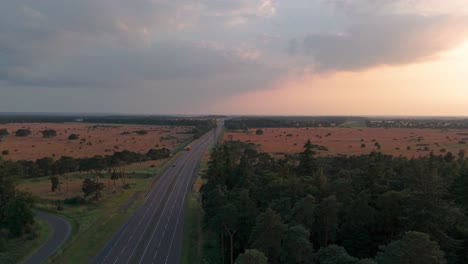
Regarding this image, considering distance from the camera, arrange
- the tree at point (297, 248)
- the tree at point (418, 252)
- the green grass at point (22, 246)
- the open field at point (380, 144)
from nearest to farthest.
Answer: the tree at point (418, 252), the tree at point (297, 248), the green grass at point (22, 246), the open field at point (380, 144)

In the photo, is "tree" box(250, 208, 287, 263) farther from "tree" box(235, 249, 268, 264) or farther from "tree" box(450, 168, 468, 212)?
"tree" box(450, 168, 468, 212)

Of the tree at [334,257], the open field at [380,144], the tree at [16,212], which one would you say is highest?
the tree at [334,257]

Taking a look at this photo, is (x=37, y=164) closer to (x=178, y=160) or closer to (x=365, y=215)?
(x=178, y=160)

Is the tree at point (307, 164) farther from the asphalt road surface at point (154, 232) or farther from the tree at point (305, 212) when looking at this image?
the asphalt road surface at point (154, 232)

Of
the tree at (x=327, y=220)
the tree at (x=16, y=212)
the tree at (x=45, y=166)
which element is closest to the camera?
the tree at (x=327, y=220)

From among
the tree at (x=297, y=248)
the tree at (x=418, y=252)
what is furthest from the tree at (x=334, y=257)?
the tree at (x=418, y=252)

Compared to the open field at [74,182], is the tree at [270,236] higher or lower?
higher

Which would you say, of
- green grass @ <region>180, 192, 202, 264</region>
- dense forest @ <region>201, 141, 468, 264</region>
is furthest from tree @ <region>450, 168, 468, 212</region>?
green grass @ <region>180, 192, 202, 264</region>
